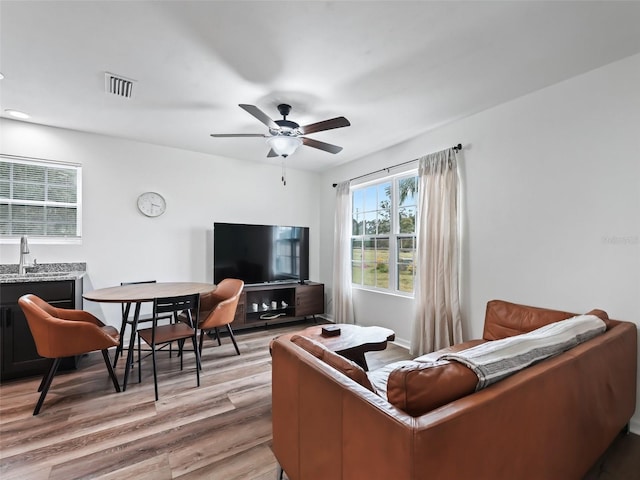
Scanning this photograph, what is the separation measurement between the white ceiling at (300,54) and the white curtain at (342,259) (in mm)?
1732

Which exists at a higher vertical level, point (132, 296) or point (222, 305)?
point (132, 296)

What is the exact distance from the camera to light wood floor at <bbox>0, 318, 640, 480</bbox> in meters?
1.68

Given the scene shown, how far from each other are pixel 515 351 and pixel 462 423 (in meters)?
0.55

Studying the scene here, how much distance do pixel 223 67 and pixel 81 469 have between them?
2806mm

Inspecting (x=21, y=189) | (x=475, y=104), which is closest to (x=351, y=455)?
(x=475, y=104)

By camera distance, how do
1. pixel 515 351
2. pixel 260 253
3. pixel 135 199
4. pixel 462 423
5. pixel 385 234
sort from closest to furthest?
pixel 462 423 → pixel 515 351 → pixel 135 199 → pixel 385 234 → pixel 260 253

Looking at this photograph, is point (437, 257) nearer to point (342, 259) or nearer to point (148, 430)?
point (342, 259)

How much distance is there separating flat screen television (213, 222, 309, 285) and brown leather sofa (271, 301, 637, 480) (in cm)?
287

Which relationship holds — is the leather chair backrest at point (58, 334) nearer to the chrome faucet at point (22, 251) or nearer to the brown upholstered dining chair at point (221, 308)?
the brown upholstered dining chair at point (221, 308)

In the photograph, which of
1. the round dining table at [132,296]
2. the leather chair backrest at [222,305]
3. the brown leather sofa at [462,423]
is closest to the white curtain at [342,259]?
the leather chair backrest at [222,305]

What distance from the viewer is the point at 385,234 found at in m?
4.09

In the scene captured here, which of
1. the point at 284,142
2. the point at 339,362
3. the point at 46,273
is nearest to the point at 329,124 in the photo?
the point at 284,142

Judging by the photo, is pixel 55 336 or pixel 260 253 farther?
pixel 260 253

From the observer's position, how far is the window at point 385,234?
3768 mm
